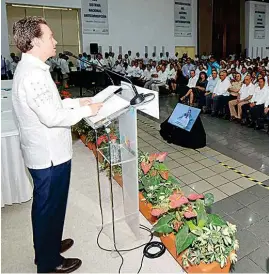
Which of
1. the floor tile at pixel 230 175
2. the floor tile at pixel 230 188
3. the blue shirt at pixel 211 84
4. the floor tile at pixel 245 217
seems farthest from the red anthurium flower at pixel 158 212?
the blue shirt at pixel 211 84

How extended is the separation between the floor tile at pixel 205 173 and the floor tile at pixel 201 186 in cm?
15

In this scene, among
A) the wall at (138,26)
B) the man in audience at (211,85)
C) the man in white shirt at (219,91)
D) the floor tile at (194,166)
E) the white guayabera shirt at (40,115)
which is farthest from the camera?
the wall at (138,26)

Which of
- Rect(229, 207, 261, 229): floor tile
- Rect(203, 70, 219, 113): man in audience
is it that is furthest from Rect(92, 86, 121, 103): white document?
Rect(203, 70, 219, 113): man in audience

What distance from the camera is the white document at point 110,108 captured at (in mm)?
1499

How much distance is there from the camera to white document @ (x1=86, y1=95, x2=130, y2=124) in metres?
1.50

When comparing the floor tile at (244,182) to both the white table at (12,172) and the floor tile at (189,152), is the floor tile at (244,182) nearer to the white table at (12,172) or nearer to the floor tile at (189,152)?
the floor tile at (189,152)

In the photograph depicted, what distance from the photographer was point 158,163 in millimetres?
2477

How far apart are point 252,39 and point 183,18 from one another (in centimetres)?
455

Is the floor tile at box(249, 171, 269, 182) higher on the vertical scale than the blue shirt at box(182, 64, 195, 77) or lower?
lower

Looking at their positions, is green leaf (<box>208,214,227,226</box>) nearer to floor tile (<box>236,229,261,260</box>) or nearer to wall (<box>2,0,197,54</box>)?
floor tile (<box>236,229,261,260</box>)

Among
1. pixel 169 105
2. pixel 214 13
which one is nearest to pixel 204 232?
pixel 169 105

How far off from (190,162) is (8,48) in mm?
9327

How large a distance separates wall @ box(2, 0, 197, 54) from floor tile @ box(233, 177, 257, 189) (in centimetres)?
993

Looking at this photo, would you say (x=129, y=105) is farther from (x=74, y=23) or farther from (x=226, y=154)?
(x=74, y=23)
